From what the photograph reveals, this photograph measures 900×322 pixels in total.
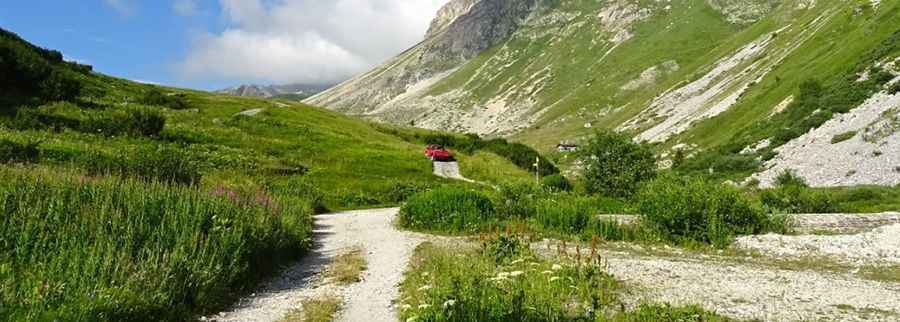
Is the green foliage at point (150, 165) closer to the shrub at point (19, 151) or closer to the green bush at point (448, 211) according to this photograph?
the shrub at point (19, 151)

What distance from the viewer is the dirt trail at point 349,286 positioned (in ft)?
34.7

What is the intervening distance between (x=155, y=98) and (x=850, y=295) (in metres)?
64.4

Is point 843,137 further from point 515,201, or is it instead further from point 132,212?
point 132,212

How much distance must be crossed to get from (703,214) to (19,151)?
1217 inches

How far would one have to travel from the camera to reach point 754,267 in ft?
52.1

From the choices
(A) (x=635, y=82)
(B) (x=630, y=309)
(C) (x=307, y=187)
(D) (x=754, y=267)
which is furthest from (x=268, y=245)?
(A) (x=635, y=82)

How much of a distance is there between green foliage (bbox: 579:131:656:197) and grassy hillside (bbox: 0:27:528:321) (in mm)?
12391

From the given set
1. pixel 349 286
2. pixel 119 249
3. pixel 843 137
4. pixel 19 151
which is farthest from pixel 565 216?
pixel 843 137

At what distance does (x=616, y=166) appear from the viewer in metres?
38.1

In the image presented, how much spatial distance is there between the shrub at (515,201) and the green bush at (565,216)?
101 cm

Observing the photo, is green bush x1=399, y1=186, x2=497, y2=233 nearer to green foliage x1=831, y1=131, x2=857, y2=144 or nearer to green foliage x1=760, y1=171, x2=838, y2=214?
green foliage x1=760, y1=171, x2=838, y2=214

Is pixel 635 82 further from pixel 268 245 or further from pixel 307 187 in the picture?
pixel 268 245

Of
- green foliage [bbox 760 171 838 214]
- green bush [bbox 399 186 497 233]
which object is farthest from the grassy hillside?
green foliage [bbox 760 171 838 214]

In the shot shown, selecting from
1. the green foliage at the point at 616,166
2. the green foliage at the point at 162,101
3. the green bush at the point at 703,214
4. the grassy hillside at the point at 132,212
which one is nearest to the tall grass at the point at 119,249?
the grassy hillside at the point at 132,212
